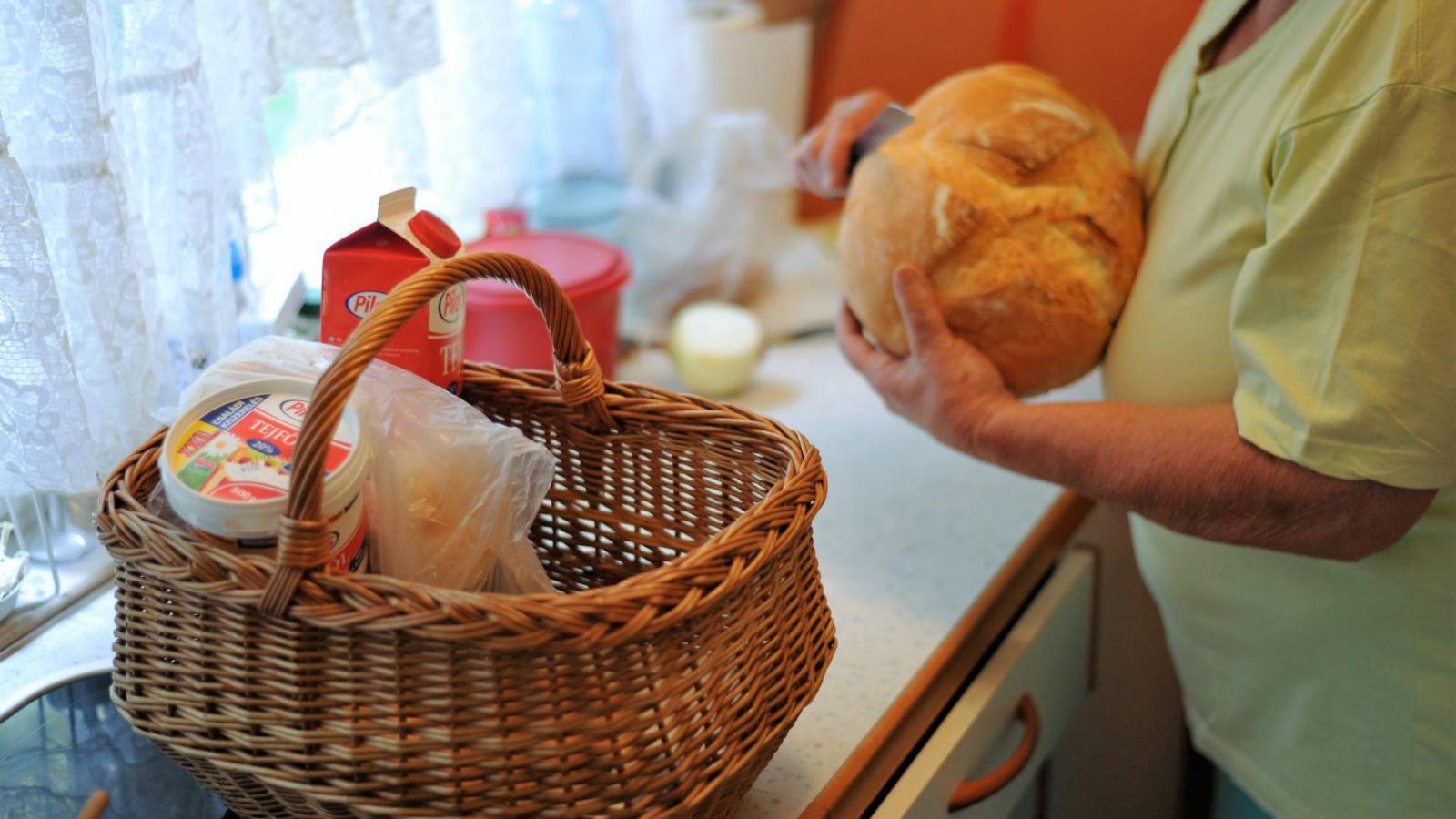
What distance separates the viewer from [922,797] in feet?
2.75

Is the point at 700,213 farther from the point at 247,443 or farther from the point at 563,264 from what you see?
the point at 247,443

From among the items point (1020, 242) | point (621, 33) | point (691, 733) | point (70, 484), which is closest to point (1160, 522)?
point (1020, 242)

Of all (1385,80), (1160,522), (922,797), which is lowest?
(922,797)

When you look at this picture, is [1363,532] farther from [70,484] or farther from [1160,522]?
[70,484]

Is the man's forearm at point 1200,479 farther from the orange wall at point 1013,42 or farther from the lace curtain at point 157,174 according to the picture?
the orange wall at point 1013,42

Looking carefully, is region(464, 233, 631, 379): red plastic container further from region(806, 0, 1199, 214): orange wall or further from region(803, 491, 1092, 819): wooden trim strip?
region(806, 0, 1199, 214): orange wall

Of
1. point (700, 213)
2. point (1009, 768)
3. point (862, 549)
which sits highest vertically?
point (700, 213)

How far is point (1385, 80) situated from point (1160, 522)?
0.33m

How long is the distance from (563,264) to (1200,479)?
0.65 m

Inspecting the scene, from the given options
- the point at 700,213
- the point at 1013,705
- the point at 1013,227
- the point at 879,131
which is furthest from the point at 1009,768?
the point at 700,213

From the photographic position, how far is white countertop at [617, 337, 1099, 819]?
844mm

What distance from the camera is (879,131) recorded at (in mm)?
989

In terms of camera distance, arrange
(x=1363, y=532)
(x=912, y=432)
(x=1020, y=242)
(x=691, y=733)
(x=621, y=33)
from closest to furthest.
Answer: (x=691, y=733) < (x=1363, y=532) < (x=1020, y=242) < (x=912, y=432) < (x=621, y=33)

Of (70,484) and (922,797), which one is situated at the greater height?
(70,484)
